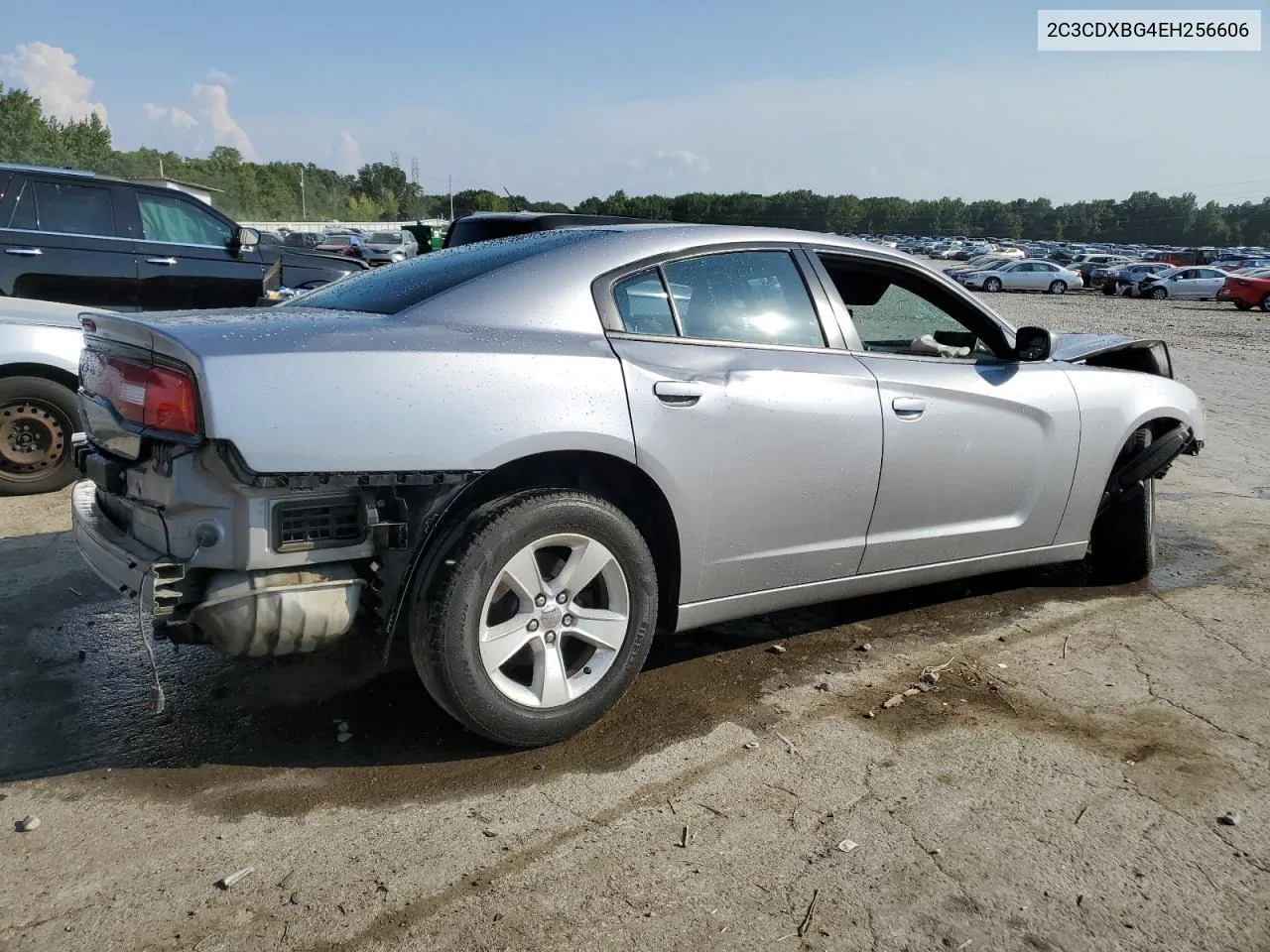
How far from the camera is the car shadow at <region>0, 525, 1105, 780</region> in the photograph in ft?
10.2

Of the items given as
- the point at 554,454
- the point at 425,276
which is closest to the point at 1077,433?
the point at 554,454

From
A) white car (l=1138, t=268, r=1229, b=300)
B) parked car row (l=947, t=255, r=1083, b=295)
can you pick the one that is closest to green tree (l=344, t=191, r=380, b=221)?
parked car row (l=947, t=255, r=1083, b=295)

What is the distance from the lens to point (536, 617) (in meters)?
3.04

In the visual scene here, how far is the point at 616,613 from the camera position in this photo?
317cm

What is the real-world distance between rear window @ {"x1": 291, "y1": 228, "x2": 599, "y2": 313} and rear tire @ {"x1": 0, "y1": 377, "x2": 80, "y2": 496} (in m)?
2.90

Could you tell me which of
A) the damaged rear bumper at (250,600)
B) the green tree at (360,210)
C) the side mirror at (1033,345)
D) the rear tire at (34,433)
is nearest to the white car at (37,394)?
the rear tire at (34,433)

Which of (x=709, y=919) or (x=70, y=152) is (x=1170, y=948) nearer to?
(x=709, y=919)

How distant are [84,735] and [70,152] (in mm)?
71773

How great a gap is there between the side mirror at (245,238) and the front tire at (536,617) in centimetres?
698

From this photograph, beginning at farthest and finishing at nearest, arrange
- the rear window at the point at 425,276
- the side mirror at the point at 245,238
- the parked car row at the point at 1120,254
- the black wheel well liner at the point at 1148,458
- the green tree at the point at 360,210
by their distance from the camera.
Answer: the green tree at the point at 360,210, the parked car row at the point at 1120,254, the side mirror at the point at 245,238, the black wheel well liner at the point at 1148,458, the rear window at the point at 425,276

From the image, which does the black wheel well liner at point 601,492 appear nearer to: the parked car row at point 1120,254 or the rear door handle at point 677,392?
the rear door handle at point 677,392

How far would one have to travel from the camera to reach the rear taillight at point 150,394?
104 inches

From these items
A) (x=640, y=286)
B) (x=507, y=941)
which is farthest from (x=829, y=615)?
(x=507, y=941)

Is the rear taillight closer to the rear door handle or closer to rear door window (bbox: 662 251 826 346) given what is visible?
the rear door handle
